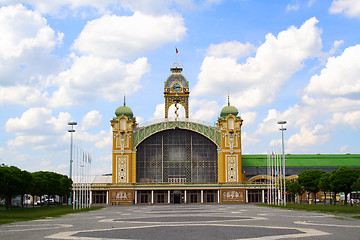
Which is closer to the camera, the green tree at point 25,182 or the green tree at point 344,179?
the green tree at point 25,182

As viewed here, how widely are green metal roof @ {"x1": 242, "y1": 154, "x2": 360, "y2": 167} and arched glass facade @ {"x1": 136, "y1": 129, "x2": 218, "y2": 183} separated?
2064 centimetres

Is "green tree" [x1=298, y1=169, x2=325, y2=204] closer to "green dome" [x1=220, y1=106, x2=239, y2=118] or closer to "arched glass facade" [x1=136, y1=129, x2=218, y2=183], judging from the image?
"arched glass facade" [x1=136, y1=129, x2=218, y2=183]

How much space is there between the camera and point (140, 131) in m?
127

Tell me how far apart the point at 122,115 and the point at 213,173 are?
97.5 feet

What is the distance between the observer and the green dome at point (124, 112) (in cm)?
13138

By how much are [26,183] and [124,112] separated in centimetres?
5772

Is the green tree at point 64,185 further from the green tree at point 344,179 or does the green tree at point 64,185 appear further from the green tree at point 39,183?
the green tree at point 344,179

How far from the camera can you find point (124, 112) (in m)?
132

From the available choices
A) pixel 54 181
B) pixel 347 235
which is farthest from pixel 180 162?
pixel 347 235

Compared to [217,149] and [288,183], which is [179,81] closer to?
[217,149]

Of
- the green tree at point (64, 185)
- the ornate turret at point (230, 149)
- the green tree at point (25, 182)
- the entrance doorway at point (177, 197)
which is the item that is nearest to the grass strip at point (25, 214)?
the green tree at point (25, 182)

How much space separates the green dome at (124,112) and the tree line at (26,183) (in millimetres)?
29002

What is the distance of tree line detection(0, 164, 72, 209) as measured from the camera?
69.4 m

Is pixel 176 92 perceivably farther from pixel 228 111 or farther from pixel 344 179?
pixel 344 179
